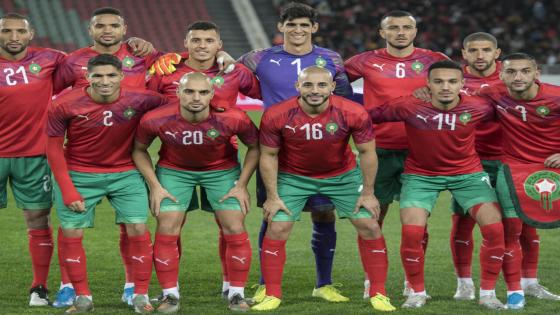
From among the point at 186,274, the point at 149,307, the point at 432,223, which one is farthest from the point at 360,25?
the point at 149,307

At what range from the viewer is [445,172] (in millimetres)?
7008

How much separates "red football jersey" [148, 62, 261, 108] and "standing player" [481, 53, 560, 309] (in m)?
1.62

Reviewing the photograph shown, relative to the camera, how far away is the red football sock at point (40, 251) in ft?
23.9

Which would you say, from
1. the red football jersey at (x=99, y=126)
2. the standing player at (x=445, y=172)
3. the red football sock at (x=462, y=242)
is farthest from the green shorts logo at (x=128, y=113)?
the red football sock at (x=462, y=242)

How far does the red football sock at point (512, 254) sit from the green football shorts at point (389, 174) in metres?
0.85

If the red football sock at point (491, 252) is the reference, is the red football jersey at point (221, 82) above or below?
above

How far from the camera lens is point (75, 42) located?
24203 mm

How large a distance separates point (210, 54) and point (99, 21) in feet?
2.57

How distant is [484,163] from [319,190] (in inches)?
49.1

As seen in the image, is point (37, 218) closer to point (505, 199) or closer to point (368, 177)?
point (368, 177)

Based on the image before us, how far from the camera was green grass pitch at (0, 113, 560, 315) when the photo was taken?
7.05m

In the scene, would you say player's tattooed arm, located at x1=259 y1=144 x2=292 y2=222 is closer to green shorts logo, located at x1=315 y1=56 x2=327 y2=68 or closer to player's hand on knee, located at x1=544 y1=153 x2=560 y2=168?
green shorts logo, located at x1=315 y1=56 x2=327 y2=68

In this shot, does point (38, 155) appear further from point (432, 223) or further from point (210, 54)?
point (432, 223)

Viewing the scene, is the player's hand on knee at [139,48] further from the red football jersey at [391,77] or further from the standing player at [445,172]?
the standing player at [445,172]
